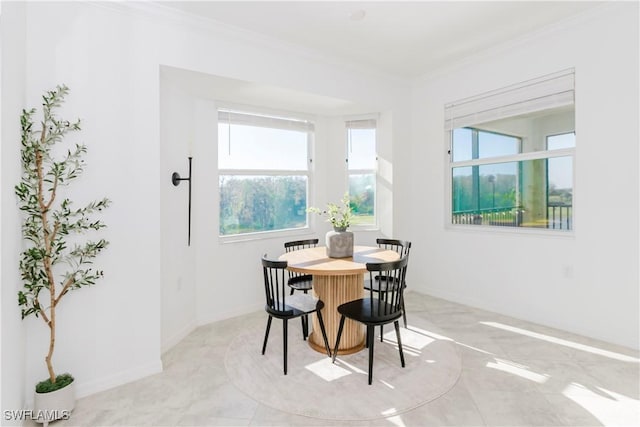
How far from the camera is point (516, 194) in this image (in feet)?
11.9

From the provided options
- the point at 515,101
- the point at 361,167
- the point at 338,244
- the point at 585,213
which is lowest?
the point at 338,244

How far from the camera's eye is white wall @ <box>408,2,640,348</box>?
2775 millimetres

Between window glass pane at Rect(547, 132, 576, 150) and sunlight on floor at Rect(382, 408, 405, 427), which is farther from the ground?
window glass pane at Rect(547, 132, 576, 150)

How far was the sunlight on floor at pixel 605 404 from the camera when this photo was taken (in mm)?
1934

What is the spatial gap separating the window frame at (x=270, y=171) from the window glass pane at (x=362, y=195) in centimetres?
58

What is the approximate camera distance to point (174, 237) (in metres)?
3.10

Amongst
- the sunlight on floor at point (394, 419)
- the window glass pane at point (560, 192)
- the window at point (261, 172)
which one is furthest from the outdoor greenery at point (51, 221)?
the window glass pane at point (560, 192)

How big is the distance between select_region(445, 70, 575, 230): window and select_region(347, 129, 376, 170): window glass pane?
966mm

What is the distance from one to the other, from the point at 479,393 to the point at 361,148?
315cm

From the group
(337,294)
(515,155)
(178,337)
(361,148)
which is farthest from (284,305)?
(515,155)

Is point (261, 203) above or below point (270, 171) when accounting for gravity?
below

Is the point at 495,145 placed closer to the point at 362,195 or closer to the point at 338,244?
the point at 362,195

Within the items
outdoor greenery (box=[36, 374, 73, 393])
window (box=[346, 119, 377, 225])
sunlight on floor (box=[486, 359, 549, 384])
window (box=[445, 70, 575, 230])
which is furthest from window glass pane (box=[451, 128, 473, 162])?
outdoor greenery (box=[36, 374, 73, 393])

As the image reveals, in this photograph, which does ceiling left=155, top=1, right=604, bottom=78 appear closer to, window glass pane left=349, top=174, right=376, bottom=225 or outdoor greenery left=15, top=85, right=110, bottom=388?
outdoor greenery left=15, top=85, right=110, bottom=388
